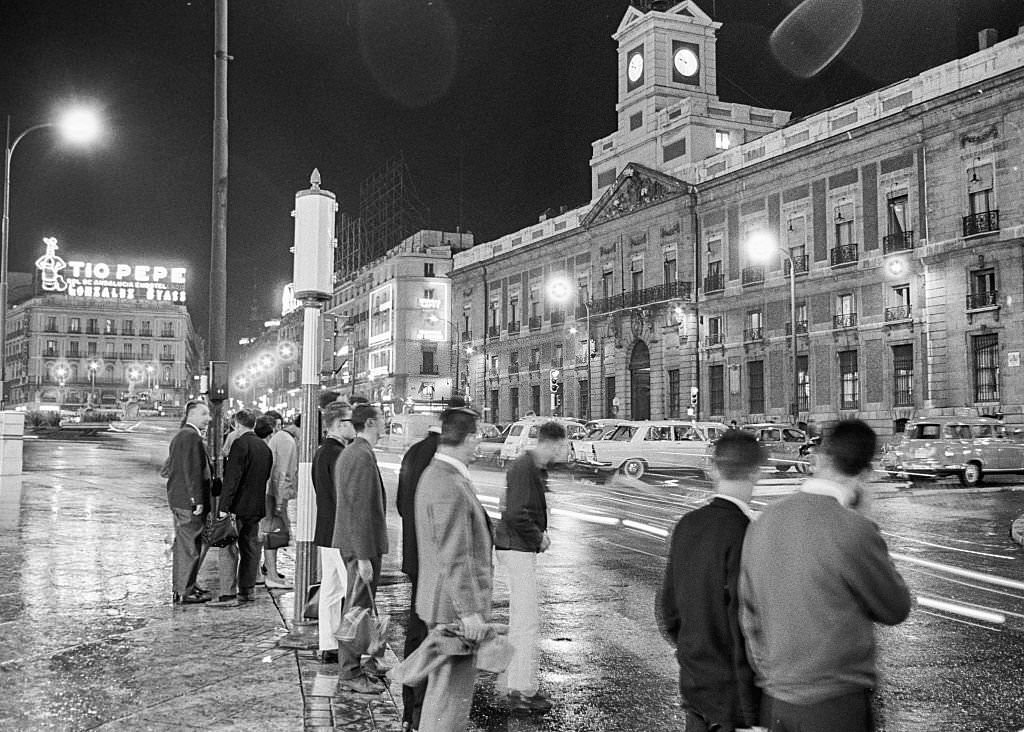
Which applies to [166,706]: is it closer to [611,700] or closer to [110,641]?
[110,641]

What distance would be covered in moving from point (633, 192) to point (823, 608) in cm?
5707

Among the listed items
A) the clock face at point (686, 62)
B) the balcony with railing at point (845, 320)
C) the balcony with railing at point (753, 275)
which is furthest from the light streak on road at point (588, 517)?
the clock face at point (686, 62)

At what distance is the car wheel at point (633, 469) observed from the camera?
2923 centimetres

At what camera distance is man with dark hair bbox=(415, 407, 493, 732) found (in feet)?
15.3

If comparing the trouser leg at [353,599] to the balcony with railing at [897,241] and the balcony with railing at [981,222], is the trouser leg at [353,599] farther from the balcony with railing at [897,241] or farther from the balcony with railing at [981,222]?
the balcony with railing at [897,241]

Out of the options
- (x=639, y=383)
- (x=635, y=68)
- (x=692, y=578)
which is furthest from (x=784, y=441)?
(x=635, y=68)

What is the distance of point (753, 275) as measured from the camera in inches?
1945

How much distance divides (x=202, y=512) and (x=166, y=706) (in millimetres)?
3568

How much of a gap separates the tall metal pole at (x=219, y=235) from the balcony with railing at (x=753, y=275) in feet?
130

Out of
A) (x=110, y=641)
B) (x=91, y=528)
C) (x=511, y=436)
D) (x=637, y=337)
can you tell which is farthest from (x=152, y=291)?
(x=110, y=641)

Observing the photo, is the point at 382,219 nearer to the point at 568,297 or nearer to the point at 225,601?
the point at 568,297

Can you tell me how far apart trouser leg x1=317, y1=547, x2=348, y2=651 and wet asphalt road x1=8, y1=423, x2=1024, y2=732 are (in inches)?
47.6

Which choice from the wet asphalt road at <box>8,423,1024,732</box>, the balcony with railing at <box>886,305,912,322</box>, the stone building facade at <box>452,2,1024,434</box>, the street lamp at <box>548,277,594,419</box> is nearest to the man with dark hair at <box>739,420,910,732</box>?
the wet asphalt road at <box>8,423,1024,732</box>

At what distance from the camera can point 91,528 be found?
49.4 feet
